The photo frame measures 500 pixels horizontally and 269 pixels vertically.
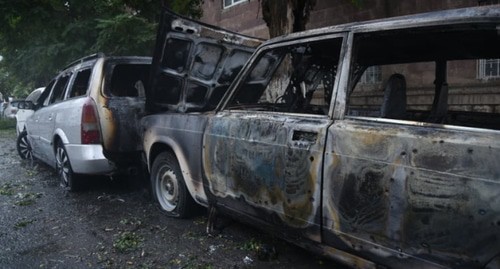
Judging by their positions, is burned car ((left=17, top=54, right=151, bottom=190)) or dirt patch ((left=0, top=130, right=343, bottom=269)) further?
burned car ((left=17, top=54, right=151, bottom=190))

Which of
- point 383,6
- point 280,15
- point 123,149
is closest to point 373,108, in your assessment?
point 280,15

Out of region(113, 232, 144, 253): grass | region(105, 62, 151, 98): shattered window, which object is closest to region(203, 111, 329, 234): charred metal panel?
region(113, 232, 144, 253): grass

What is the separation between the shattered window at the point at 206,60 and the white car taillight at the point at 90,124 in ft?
4.48

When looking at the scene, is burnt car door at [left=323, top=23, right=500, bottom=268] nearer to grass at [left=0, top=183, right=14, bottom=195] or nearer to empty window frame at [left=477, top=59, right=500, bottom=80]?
empty window frame at [left=477, top=59, right=500, bottom=80]

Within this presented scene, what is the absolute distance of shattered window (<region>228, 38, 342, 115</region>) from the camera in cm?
381

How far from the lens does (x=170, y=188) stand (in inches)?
184

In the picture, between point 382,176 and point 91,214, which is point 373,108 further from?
point 91,214

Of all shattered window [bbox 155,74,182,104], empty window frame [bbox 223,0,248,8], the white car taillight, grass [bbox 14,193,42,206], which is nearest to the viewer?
shattered window [bbox 155,74,182,104]

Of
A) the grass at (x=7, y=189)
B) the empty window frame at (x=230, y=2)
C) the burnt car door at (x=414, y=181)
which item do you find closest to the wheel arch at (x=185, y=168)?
the burnt car door at (x=414, y=181)

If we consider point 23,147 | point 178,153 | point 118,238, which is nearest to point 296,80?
point 178,153

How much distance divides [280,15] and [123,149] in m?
2.99

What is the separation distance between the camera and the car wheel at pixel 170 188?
14.4 ft

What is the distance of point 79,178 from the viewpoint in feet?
18.9

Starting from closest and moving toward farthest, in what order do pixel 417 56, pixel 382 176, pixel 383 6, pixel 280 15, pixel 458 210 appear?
pixel 458 210
pixel 382 176
pixel 417 56
pixel 280 15
pixel 383 6
